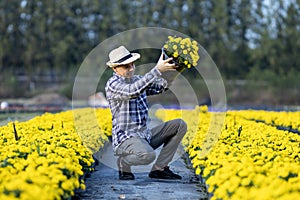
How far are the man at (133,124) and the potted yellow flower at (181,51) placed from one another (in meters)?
0.10

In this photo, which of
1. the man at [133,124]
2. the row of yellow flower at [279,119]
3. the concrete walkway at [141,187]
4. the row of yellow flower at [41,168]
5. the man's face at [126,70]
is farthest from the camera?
the row of yellow flower at [279,119]

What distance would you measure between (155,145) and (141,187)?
65 centimetres

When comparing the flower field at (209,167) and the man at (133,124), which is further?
the man at (133,124)

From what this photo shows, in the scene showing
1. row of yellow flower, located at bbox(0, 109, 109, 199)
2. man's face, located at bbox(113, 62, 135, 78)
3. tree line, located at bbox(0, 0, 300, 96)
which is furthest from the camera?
tree line, located at bbox(0, 0, 300, 96)

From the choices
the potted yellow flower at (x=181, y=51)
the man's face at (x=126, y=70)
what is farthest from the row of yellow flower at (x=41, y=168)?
the potted yellow flower at (x=181, y=51)

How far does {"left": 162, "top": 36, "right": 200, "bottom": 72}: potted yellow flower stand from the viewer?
15.4 feet

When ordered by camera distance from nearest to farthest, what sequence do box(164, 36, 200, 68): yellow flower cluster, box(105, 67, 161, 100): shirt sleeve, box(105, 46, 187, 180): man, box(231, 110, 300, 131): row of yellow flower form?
box(105, 67, 161, 100): shirt sleeve
box(164, 36, 200, 68): yellow flower cluster
box(105, 46, 187, 180): man
box(231, 110, 300, 131): row of yellow flower

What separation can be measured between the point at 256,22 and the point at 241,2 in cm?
158

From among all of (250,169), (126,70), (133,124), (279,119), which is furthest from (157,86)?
(279,119)

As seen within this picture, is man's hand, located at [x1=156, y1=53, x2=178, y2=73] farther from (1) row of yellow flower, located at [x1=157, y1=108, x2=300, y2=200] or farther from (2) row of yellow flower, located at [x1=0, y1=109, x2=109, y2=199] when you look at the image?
(2) row of yellow flower, located at [x1=0, y1=109, x2=109, y2=199]

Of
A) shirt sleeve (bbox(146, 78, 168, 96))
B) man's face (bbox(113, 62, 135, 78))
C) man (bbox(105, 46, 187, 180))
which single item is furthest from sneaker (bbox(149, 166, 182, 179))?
man's face (bbox(113, 62, 135, 78))

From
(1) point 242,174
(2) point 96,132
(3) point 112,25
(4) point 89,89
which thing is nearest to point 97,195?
(1) point 242,174

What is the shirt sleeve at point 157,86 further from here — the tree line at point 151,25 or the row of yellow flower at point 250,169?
the tree line at point 151,25

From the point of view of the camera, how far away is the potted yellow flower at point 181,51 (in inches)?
185
